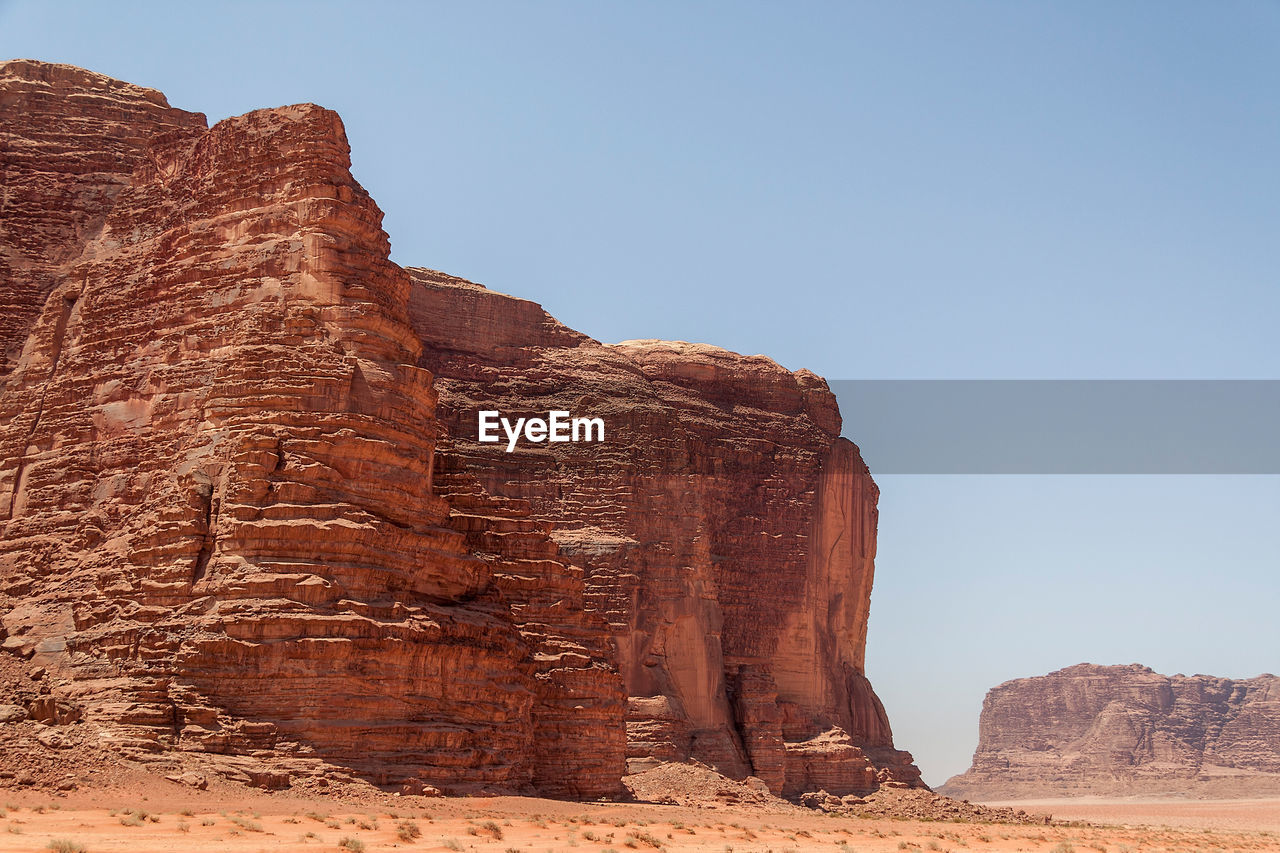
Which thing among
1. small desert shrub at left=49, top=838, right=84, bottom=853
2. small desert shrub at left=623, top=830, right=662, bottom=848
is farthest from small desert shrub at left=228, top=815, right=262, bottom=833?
small desert shrub at left=623, top=830, right=662, bottom=848

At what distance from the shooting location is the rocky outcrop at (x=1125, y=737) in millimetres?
150250

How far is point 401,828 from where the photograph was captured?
96.0ft

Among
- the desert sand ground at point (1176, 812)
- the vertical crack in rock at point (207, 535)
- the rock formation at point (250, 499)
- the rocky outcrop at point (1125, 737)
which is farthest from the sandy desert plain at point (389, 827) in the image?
the rocky outcrop at point (1125, 737)

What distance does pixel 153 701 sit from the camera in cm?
3284

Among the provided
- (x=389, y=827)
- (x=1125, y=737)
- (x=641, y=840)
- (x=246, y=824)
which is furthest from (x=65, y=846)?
(x=1125, y=737)

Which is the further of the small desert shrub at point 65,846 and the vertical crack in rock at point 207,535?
the vertical crack in rock at point 207,535

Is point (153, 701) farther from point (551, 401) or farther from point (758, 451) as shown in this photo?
point (758, 451)

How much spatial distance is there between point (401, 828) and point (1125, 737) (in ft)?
452

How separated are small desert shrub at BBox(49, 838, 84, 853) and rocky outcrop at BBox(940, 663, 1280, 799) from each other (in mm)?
133972

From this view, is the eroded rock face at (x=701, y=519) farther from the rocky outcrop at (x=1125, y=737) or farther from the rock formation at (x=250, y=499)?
the rocky outcrop at (x=1125, y=737)

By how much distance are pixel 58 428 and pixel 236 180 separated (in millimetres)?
7858

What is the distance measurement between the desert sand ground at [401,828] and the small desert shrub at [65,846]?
0.04m

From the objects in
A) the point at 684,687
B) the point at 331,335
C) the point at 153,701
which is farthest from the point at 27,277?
the point at 684,687

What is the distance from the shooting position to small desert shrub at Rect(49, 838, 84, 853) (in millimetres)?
23875
